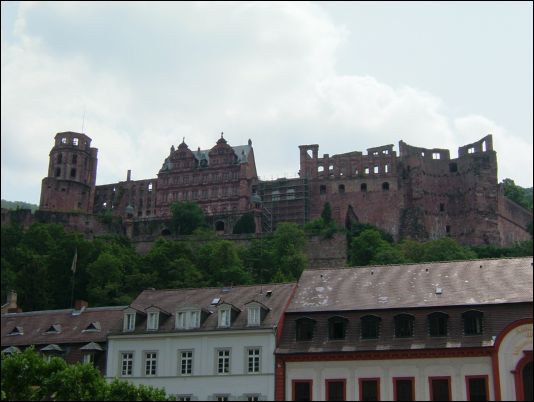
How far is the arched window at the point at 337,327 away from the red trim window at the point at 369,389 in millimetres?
3222

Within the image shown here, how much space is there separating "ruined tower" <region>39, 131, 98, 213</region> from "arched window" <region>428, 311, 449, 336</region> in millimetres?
102054

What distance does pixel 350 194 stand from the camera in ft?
427

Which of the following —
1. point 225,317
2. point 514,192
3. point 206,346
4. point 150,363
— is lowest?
point 150,363

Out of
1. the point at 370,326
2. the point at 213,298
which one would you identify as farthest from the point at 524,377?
the point at 213,298

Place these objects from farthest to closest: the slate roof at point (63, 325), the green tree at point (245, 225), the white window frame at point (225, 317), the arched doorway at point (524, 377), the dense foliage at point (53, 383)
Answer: the green tree at point (245, 225) < the slate roof at point (63, 325) < the white window frame at point (225, 317) < the arched doorway at point (524, 377) < the dense foliage at point (53, 383)

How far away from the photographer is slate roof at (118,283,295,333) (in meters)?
50.2

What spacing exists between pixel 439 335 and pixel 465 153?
294ft

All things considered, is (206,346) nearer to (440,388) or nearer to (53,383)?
(53,383)

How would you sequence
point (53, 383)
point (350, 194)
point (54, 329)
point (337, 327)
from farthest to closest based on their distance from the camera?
point (350, 194) < point (54, 329) < point (337, 327) < point (53, 383)

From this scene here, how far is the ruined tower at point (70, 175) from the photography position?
456ft

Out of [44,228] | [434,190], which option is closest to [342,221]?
[434,190]

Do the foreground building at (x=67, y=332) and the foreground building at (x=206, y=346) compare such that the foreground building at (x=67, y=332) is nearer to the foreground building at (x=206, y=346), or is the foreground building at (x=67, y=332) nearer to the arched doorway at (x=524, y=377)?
the foreground building at (x=206, y=346)

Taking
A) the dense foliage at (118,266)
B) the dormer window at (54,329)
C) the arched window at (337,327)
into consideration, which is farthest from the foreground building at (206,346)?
the dense foliage at (118,266)

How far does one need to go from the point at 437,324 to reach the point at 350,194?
279ft
